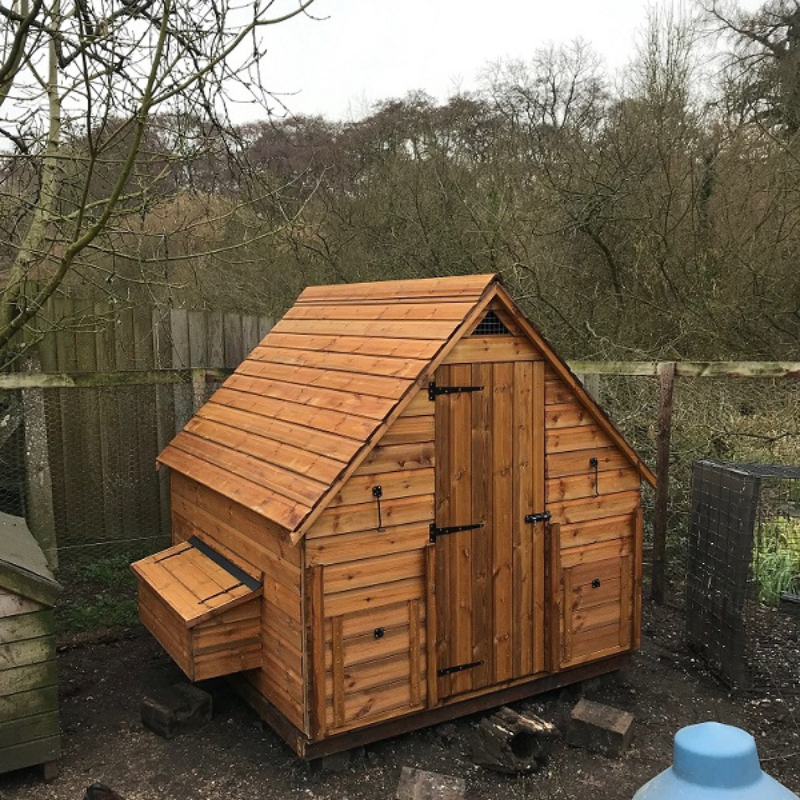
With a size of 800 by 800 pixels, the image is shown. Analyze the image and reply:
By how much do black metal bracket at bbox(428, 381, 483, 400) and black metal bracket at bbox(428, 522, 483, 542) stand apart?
72 cm

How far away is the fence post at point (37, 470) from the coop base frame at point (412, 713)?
228 cm

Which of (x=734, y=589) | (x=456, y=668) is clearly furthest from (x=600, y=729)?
(x=734, y=589)

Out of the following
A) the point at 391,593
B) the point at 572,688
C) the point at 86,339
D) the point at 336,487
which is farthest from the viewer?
the point at 86,339

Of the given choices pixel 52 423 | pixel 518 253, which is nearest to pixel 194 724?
pixel 52 423

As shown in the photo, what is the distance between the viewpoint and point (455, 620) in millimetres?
4652

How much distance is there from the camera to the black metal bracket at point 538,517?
192 inches

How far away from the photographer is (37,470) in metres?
6.32

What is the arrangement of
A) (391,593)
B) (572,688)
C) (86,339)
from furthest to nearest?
(86,339) < (572,688) < (391,593)

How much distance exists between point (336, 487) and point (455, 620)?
46.7 inches

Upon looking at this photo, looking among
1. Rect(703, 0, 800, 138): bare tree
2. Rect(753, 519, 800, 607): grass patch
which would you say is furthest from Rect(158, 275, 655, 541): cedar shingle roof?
Rect(703, 0, 800, 138): bare tree

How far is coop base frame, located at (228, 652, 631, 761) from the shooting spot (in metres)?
4.36

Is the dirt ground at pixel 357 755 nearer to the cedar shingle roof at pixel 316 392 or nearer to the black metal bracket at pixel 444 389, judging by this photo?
the cedar shingle roof at pixel 316 392

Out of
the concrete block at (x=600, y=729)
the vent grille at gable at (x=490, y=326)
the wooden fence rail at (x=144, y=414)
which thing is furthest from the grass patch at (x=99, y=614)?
the vent grille at gable at (x=490, y=326)

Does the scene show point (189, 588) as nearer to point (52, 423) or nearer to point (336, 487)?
point (336, 487)
